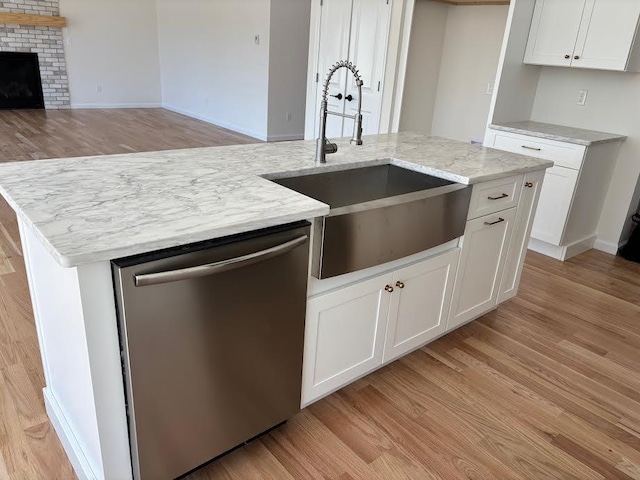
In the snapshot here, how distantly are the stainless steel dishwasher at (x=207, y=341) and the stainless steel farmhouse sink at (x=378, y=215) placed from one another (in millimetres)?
133

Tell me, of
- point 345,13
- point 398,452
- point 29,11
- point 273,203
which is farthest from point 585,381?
point 29,11

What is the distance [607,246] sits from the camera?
153 inches

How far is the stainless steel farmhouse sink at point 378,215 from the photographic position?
1.65m

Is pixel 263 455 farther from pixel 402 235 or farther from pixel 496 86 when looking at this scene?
pixel 496 86

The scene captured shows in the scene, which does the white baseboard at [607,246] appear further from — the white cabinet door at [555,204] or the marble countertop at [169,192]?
the marble countertop at [169,192]

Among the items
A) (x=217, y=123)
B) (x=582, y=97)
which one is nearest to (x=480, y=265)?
Answer: (x=582, y=97)

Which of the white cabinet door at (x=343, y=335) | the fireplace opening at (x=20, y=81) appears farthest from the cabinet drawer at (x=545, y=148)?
the fireplace opening at (x=20, y=81)

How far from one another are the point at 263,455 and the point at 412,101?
3.92 m

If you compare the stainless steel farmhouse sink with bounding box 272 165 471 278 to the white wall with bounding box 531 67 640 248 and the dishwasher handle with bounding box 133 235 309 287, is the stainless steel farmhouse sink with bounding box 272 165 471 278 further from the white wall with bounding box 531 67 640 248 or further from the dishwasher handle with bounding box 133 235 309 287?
the white wall with bounding box 531 67 640 248

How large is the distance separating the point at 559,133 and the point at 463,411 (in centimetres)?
244

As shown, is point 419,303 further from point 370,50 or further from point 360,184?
point 370,50

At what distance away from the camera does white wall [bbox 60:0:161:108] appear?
328 inches

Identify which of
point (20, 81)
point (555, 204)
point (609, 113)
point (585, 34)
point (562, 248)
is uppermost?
point (585, 34)

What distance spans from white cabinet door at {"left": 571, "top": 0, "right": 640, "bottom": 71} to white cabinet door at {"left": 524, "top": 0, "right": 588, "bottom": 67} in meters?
0.06
